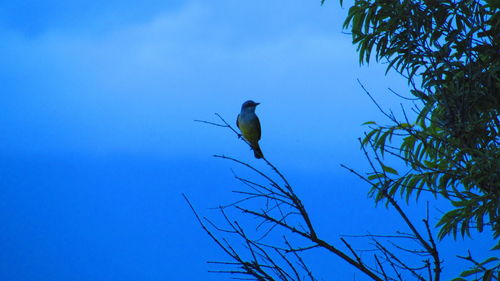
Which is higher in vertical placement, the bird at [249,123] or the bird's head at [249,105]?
the bird's head at [249,105]

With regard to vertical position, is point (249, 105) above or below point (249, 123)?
above

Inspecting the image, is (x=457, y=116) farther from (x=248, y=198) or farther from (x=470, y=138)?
(x=470, y=138)

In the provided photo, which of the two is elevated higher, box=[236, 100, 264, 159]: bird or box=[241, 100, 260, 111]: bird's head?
box=[241, 100, 260, 111]: bird's head

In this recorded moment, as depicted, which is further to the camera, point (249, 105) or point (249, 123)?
point (249, 105)

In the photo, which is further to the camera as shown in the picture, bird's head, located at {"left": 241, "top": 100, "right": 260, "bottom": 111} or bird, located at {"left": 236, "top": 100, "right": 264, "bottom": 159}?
bird's head, located at {"left": 241, "top": 100, "right": 260, "bottom": 111}

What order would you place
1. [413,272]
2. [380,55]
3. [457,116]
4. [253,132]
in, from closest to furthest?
[413,272], [457,116], [380,55], [253,132]

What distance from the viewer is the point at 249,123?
5.04 metres

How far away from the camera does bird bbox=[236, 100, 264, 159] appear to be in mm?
5031

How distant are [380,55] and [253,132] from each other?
154 centimetres

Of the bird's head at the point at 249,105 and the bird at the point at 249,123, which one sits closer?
the bird at the point at 249,123

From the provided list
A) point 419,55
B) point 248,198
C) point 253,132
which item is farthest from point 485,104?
point 248,198

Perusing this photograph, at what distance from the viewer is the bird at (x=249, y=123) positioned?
5.03 m

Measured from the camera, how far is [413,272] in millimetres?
1308

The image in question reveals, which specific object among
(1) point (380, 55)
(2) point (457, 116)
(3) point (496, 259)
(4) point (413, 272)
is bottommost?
(4) point (413, 272)
